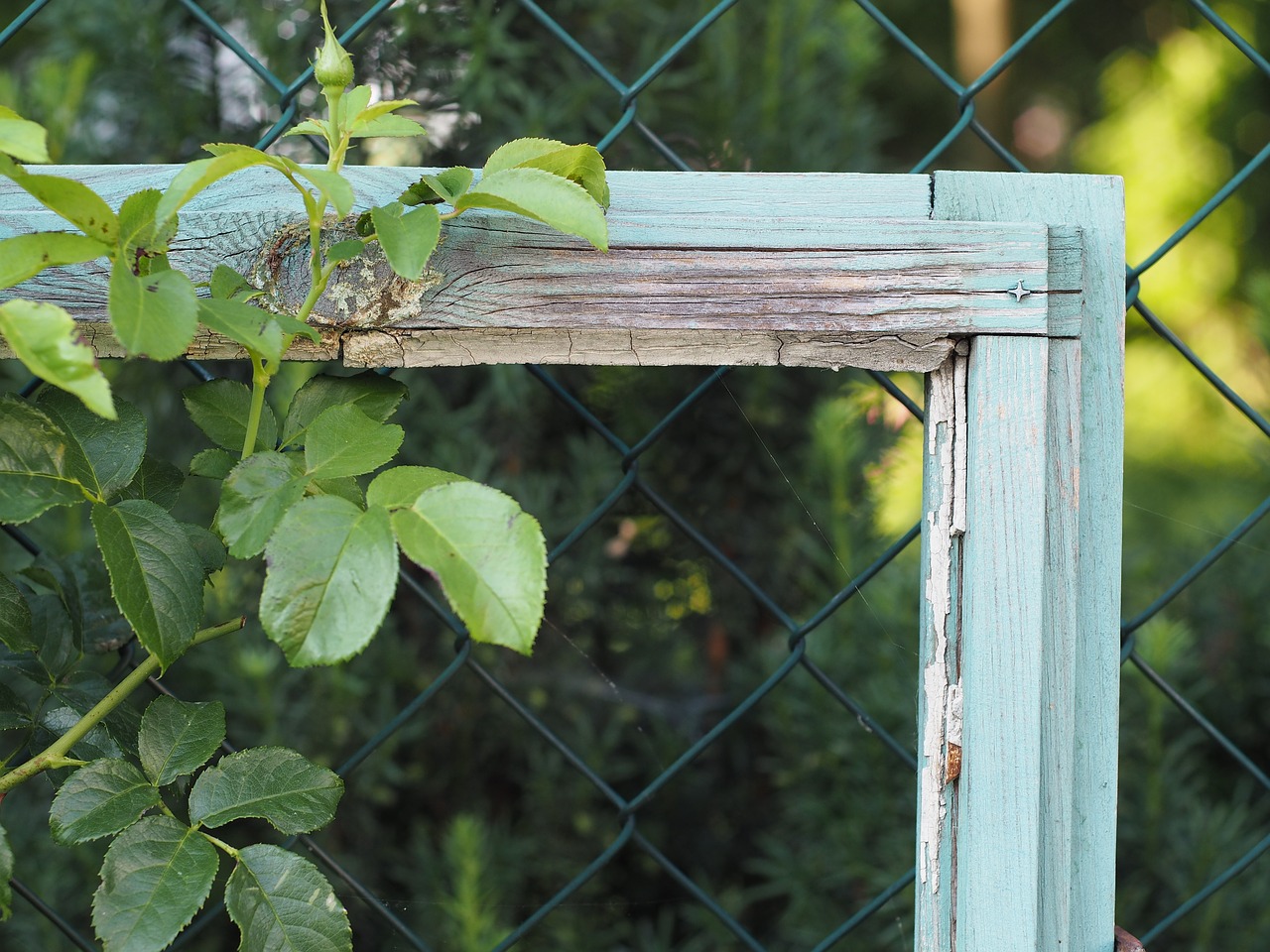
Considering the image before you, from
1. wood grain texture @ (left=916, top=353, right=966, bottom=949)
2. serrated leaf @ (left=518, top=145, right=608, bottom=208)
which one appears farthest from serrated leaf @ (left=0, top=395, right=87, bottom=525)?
wood grain texture @ (left=916, top=353, right=966, bottom=949)

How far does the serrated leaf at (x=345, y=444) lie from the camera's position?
1.38 feet

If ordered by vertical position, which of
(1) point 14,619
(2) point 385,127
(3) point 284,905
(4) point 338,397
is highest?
(2) point 385,127

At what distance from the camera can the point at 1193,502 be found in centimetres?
259

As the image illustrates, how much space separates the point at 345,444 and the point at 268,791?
0.48 ft

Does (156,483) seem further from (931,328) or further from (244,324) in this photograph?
(931,328)

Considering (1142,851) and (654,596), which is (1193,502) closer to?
(1142,851)

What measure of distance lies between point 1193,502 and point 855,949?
1901mm

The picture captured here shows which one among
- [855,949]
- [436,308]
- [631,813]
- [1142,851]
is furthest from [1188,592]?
[436,308]

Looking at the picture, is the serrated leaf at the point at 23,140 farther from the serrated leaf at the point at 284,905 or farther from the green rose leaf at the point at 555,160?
the serrated leaf at the point at 284,905

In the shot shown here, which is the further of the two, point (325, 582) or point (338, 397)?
point (338, 397)

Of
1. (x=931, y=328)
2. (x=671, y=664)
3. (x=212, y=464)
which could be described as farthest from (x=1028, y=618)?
(x=671, y=664)

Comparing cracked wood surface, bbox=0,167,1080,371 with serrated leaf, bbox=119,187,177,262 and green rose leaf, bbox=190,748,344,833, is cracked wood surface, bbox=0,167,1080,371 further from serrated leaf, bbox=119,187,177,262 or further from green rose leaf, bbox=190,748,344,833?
green rose leaf, bbox=190,748,344,833

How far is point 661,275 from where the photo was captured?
0.45 metres

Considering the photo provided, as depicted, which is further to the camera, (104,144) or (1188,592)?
(1188,592)
